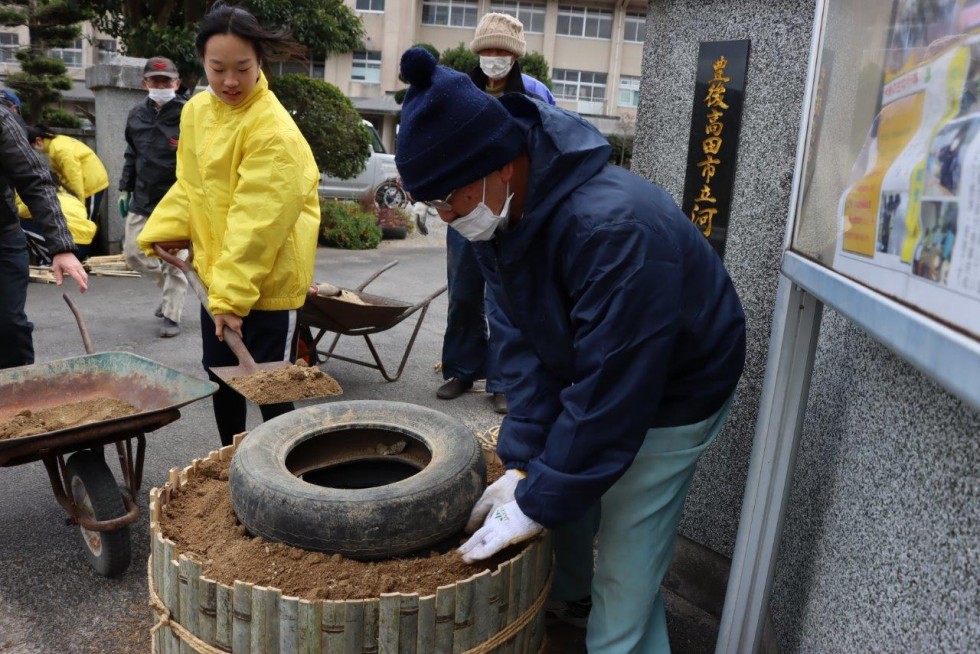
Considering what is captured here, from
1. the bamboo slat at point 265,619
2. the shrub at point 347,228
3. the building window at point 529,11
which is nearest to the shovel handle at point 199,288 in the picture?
the bamboo slat at point 265,619

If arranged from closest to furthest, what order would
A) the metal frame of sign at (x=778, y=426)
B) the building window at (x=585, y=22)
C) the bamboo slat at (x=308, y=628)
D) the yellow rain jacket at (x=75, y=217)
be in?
1. the bamboo slat at (x=308, y=628)
2. the metal frame of sign at (x=778, y=426)
3. the yellow rain jacket at (x=75, y=217)
4. the building window at (x=585, y=22)

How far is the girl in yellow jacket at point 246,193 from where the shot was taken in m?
2.83

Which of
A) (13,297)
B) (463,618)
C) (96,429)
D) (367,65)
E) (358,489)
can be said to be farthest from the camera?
(367,65)

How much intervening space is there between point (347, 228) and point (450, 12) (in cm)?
2729

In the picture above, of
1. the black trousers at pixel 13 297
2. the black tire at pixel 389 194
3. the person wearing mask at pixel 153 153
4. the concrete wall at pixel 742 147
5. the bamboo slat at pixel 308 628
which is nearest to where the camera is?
the bamboo slat at pixel 308 628

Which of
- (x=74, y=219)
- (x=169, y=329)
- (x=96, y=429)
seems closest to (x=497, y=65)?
(x=96, y=429)

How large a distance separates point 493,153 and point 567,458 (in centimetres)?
72

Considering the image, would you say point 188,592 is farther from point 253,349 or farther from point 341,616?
point 253,349

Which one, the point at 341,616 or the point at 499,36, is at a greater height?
the point at 499,36

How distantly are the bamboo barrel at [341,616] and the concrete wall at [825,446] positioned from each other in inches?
29.0

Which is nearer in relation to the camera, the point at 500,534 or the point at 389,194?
the point at 500,534

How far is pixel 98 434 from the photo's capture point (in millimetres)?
2643

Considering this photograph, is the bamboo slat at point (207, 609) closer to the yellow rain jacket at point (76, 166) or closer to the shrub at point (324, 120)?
the yellow rain jacket at point (76, 166)

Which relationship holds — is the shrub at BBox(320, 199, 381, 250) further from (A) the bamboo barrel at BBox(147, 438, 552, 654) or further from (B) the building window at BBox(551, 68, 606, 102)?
(B) the building window at BBox(551, 68, 606, 102)
